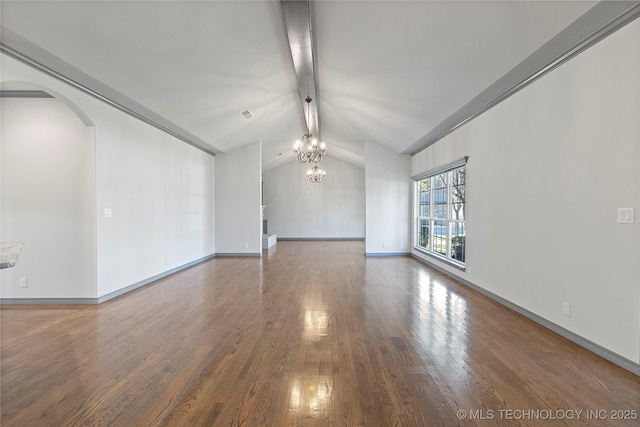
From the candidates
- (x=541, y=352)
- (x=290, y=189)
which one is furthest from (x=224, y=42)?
(x=290, y=189)

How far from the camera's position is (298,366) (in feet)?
7.58

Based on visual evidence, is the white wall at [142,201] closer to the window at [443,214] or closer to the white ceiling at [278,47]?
the white ceiling at [278,47]

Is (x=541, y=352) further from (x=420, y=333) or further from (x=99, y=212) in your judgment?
(x=99, y=212)

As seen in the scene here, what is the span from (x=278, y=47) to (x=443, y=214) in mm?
4480

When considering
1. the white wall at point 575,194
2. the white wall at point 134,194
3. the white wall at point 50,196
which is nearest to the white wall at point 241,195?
the white wall at point 134,194

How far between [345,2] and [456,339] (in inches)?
132

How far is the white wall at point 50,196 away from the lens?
12.6 ft

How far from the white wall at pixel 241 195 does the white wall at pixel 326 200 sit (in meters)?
4.43

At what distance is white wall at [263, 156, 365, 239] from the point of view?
12.2 metres

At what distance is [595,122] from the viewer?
2.51 meters

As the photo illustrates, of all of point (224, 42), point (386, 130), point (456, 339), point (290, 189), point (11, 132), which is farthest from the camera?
point (290, 189)

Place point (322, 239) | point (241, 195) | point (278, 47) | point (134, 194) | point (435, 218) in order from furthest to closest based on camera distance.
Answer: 1. point (322, 239)
2. point (241, 195)
3. point (435, 218)
4. point (134, 194)
5. point (278, 47)

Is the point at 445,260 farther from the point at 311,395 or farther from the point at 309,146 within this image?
the point at 311,395

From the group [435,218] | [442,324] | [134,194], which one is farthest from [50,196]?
[435,218]
